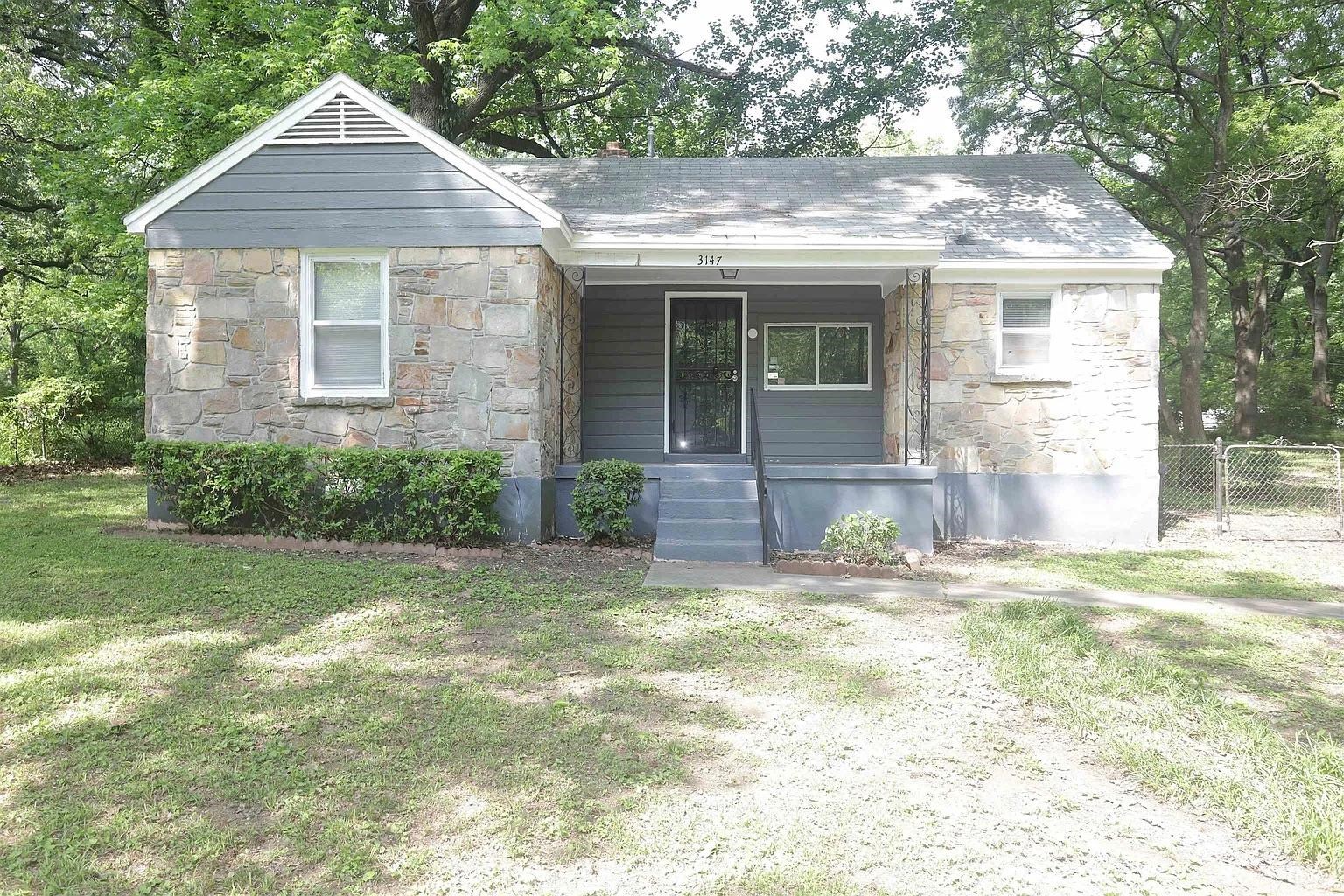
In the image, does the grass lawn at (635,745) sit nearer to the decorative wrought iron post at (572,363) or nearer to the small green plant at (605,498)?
the small green plant at (605,498)

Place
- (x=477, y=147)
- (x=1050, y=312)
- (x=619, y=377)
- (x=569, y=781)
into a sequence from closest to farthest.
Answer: (x=569, y=781), (x=1050, y=312), (x=619, y=377), (x=477, y=147)

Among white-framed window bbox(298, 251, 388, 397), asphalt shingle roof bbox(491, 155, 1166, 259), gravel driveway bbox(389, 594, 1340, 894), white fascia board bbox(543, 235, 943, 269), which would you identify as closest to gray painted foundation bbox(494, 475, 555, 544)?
white-framed window bbox(298, 251, 388, 397)

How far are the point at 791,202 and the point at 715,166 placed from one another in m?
2.40

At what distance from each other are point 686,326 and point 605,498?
359 cm

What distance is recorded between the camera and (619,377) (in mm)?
11312

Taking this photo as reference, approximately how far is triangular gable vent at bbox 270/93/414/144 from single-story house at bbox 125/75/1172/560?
19 millimetres

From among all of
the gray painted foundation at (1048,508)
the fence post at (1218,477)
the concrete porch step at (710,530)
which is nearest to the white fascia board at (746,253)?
the gray painted foundation at (1048,508)

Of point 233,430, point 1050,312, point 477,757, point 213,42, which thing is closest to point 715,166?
point 1050,312

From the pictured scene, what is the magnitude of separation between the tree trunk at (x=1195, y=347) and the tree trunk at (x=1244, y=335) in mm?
3231

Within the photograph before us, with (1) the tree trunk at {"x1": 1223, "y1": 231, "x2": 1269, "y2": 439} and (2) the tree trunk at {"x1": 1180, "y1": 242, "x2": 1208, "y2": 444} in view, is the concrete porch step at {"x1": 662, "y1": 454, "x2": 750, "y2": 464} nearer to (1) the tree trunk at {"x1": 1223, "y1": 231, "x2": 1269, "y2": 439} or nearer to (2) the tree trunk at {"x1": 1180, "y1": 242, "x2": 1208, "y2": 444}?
(2) the tree trunk at {"x1": 1180, "y1": 242, "x2": 1208, "y2": 444}

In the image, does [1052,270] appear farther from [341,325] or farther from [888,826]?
[888,826]

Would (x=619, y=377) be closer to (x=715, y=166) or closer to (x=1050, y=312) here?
(x=715, y=166)

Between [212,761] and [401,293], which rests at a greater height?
[401,293]

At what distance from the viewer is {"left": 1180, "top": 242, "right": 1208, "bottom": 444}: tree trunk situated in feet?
48.2
